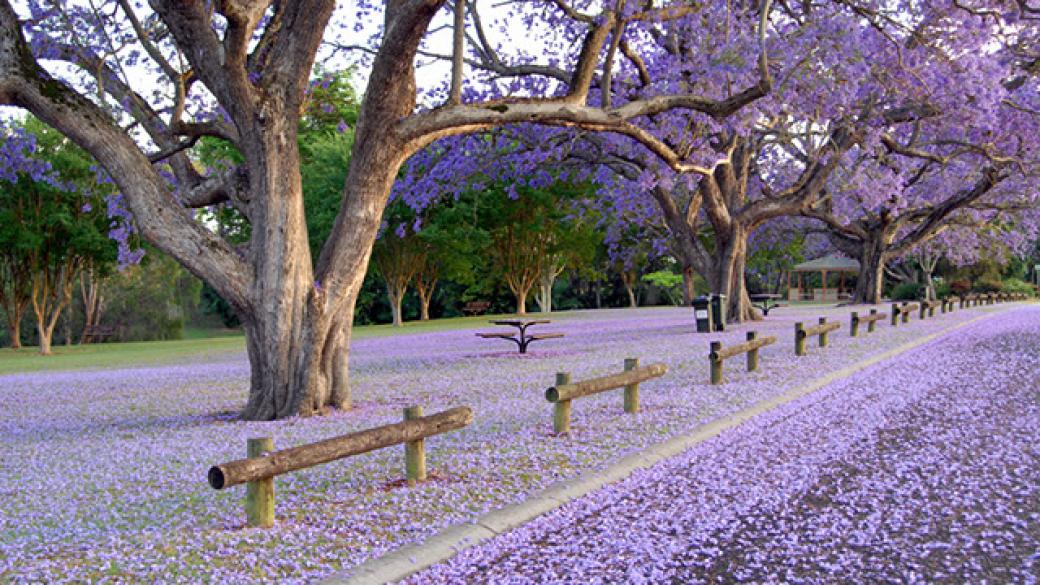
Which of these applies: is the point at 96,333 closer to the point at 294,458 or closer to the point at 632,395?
the point at 632,395

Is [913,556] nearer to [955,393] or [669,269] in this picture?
[955,393]

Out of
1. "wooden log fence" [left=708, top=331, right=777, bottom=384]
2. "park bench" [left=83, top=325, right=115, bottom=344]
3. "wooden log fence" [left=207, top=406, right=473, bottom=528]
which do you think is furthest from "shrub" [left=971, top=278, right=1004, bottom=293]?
"wooden log fence" [left=207, top=406, right=473, bottom=528]

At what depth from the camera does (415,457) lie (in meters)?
6.51

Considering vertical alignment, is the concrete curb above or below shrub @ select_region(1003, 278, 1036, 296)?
below

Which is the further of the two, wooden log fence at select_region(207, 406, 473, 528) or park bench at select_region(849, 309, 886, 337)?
park bench at select_region(849, 309, 886, 337)

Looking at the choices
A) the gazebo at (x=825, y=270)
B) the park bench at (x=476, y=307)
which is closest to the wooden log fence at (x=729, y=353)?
the park bench at (x=476, y=307)

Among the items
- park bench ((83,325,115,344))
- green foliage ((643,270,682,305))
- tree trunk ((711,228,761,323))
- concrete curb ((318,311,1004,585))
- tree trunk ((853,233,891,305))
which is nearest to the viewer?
concrete curb ((318,311,1004,585))

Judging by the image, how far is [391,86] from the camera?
33.7 ft

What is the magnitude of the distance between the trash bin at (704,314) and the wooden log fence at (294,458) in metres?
18.4

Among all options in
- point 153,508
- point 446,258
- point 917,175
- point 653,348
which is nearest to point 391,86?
point 153,508

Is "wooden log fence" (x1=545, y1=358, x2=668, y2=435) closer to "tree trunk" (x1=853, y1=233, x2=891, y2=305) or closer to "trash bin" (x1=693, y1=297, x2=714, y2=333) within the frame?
"trash bin" (x1=693, y1=297, x2=714, y2=333)

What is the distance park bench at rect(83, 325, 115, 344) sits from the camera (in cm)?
4067

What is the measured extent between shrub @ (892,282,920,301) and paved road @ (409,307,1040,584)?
48660 millimetres

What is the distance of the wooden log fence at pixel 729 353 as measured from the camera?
12.1 meters
